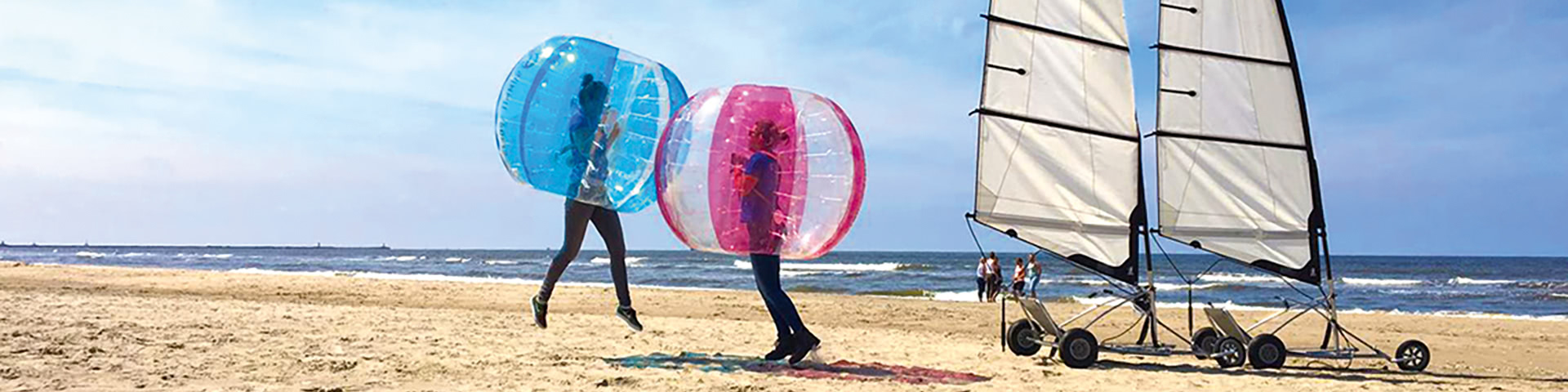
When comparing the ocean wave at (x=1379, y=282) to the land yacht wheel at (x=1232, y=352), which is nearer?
the land yacht wheel at (x=1232, y=352)

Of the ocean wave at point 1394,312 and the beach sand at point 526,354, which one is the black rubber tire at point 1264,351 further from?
the ocean wave at point 1394,312

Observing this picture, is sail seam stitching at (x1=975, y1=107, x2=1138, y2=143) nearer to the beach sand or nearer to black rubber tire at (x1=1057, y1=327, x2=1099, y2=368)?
black rubber tire at (x1=1057, y1=327, x2=1099, y2=368)

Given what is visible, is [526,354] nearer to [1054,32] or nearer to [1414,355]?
[1054,32]

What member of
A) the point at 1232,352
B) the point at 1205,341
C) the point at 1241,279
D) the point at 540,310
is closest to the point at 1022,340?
the point at 1205,341

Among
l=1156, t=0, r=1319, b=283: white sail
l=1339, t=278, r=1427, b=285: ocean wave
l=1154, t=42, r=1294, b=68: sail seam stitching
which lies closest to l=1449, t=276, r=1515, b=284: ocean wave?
l=1339, t=278, r=1427, b=285: ocean wave

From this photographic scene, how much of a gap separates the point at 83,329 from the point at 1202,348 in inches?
346

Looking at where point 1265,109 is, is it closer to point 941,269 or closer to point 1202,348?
point 1202,348

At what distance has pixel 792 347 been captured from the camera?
7.79 m

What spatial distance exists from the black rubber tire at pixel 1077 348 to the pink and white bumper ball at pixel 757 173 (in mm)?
2629

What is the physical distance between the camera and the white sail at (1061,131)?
909 cm

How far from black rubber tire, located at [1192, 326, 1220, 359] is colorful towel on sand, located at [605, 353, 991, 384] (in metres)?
2.40

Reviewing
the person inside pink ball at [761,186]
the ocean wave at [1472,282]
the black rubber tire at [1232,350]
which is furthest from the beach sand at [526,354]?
the ocean wave at [1472,282]

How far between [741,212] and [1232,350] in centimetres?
465

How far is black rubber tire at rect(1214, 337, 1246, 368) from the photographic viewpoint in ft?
30.9
